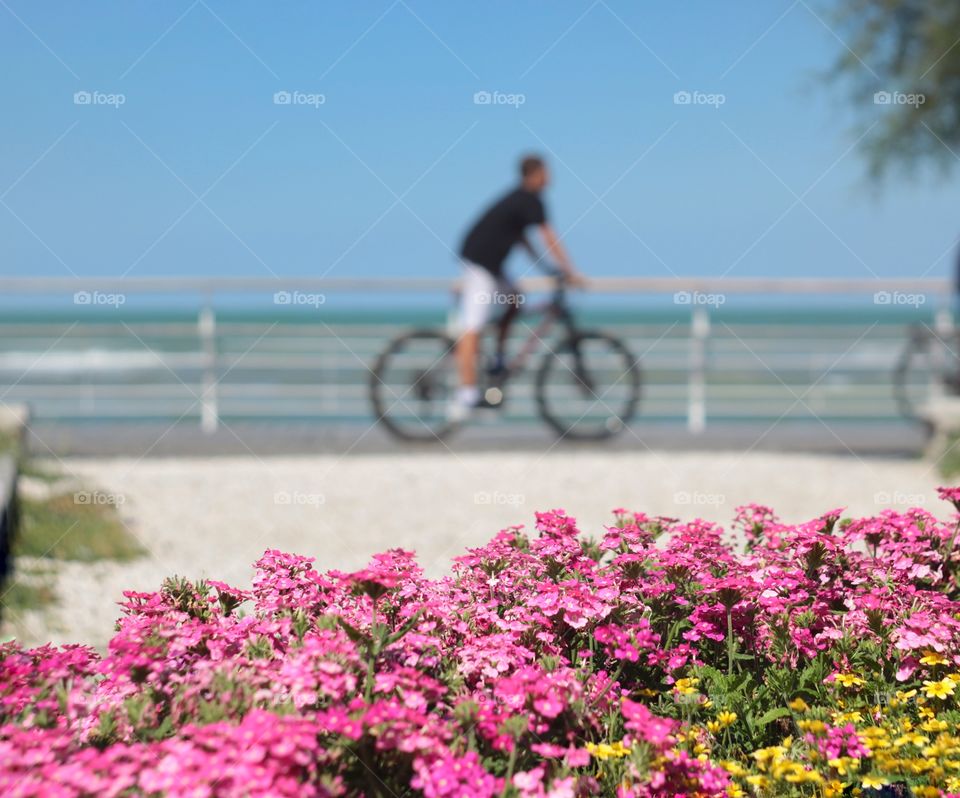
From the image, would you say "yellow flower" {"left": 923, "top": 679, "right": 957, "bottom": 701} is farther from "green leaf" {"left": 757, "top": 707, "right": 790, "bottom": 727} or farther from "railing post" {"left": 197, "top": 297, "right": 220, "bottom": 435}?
"railing post" {"left": 197, "top": 297, "right": 220, "bottom": 435}

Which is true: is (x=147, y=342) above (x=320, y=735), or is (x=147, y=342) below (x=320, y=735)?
above

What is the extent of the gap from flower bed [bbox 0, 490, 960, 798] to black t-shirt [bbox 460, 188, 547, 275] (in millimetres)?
5788

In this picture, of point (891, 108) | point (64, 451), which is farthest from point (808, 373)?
point (64, 451)

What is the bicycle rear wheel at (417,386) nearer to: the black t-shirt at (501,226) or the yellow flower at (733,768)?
the black t-shirt at (501,226)

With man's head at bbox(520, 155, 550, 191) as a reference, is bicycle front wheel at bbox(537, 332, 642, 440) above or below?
below

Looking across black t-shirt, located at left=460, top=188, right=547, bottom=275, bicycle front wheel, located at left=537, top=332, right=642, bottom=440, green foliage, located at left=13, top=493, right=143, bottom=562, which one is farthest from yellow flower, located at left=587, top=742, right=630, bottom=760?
bicycle front wheel, located at left=537, top=332, right=642, bottom=440

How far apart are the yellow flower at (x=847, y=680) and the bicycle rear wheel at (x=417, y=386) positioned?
696cm

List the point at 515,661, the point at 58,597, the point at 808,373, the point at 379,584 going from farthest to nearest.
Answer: the point at 808,373 < the point at 58,597 < the point at 515,661 < the point at 379,584

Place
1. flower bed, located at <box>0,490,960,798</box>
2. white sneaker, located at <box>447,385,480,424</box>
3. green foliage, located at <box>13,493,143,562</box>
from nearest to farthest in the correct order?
flower bed, located at <box>0,490,960,798</box>, green foliage, located at <box>13,493,143,562</box>, white sneaker, located at <box>447,385,480,424</box>

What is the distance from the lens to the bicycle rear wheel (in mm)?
9117

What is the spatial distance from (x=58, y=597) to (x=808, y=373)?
2720 centimetres

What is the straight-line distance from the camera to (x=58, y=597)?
471cm

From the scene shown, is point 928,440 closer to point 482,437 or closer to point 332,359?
point 482,437

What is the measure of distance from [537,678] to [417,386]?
7.34 metres
